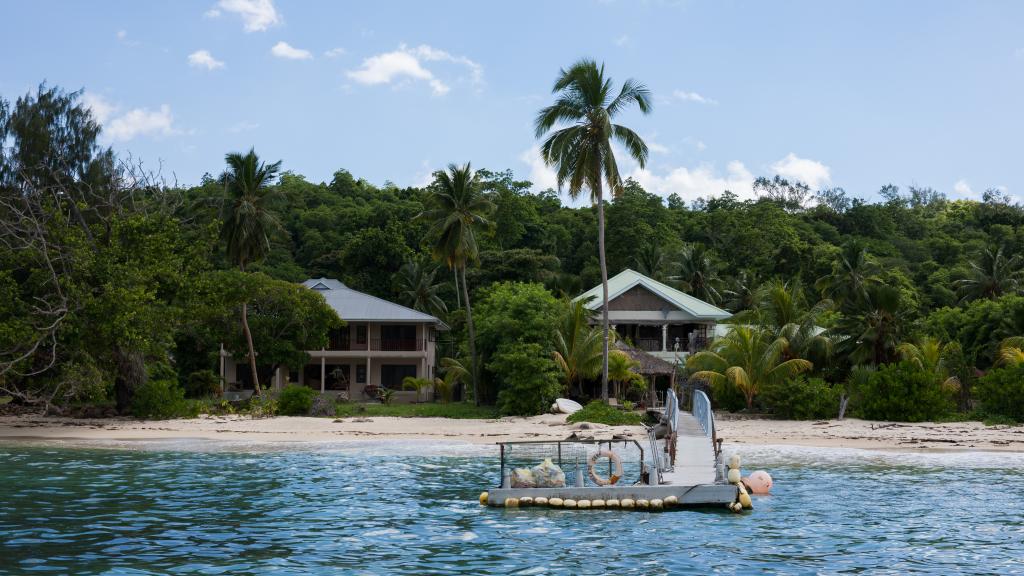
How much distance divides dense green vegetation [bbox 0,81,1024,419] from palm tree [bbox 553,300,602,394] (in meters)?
0.09

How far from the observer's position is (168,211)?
1544 inches

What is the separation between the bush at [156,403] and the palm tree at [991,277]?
40460 millimetres

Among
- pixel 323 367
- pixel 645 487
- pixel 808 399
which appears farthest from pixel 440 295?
pixel 645 487

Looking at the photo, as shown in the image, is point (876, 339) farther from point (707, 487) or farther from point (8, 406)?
point (8, 406)

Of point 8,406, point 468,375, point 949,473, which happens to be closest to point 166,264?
point 8,406

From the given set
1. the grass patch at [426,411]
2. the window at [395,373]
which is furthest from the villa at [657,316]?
the grass patch at [426,411]

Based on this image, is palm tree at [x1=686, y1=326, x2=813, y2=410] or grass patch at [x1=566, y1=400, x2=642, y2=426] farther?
palm tree at [x1=686, y1=326, x2=813, y2=410]

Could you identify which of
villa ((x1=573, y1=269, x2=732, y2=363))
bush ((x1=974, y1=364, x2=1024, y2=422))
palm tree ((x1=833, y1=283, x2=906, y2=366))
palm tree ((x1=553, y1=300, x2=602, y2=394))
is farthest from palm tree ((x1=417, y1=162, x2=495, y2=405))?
bush ((x1=974, y1=364, x2=1024, y2=422))

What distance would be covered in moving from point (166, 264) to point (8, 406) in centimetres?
979

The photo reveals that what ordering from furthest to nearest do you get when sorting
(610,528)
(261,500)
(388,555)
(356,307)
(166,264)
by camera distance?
(356,307) → (166,264) → (261,500) → (610,528) → (388,555)

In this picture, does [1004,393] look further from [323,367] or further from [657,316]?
[323,367]

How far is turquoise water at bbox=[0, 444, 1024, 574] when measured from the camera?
1366 cm

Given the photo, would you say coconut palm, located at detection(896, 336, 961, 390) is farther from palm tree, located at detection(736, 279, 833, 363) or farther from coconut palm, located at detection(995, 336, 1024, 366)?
palm tree, located at detection(736, 279, 833, 363)

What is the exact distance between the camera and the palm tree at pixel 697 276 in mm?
63750
